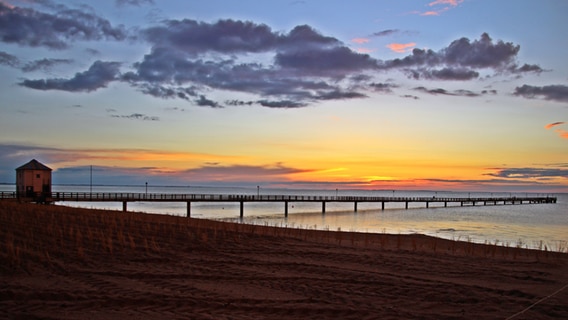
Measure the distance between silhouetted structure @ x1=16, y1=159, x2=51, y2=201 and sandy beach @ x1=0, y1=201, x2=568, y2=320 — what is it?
37.5 m

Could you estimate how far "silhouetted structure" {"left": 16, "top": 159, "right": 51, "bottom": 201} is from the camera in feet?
159

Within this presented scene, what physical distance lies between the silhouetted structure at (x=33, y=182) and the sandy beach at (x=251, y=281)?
37487mm

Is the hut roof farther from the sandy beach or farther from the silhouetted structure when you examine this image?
the sandy beach

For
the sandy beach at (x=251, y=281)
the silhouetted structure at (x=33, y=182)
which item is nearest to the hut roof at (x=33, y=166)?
the silhouetted structure at (x=33, y=182)

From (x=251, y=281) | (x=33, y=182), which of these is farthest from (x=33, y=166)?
(x=251, y=281)

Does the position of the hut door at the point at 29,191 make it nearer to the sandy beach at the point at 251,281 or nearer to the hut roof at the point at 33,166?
the hut roof at the point at 33,166

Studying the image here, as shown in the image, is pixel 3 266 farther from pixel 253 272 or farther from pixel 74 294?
pixel 253 272

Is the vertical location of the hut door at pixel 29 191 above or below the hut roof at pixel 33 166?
below

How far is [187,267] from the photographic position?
11062mm

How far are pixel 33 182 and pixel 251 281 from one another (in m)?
47.1

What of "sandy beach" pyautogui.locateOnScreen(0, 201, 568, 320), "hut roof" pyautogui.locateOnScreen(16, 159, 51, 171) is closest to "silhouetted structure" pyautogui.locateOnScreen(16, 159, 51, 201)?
"hut roof" pyautogui.locateOnScreen(16, 159, 51, 171)

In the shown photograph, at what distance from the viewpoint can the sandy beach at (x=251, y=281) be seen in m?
7.63

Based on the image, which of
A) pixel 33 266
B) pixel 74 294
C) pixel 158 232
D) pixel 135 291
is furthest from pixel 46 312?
pixel 158 232

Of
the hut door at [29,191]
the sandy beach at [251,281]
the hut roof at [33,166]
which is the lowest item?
the sandy beach at [251,281]
